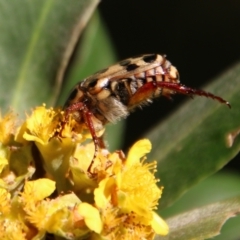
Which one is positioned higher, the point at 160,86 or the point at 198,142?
the point at 160,86

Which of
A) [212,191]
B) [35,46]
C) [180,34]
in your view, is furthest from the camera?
[180,34]

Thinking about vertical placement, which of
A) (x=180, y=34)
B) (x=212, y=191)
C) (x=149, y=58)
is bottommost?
(x=212, y=191)

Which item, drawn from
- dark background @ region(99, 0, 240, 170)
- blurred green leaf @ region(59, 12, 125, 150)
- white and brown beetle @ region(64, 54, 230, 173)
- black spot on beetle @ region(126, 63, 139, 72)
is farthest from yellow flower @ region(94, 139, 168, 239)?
dark background @ region(99, 0, 240, 170)

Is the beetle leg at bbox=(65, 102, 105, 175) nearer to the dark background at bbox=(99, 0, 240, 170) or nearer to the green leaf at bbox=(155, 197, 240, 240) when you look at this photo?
the green leaf at bbox=(155, 197, 240, 240)

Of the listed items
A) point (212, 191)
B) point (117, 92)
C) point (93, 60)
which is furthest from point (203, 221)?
point (93, 60)

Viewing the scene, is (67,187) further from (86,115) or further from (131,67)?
(131,67)

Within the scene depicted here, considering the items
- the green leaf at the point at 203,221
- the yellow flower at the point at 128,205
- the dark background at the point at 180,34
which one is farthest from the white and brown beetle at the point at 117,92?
the dark background at the point at 180,34
